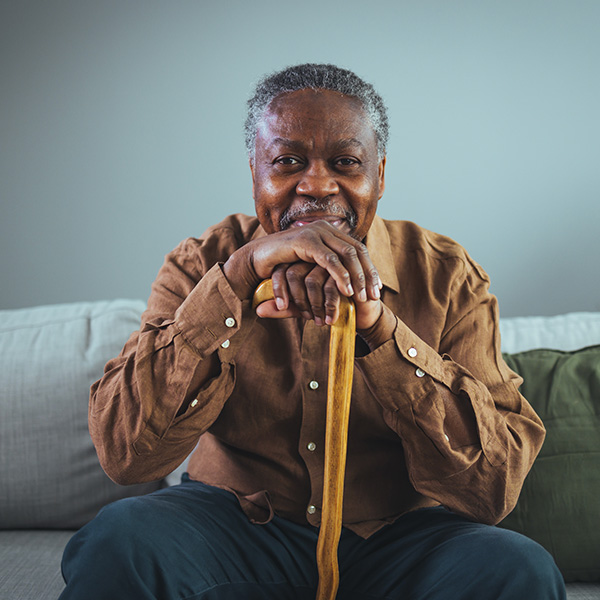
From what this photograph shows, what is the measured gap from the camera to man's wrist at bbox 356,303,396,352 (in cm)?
108

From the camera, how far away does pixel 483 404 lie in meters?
1.16

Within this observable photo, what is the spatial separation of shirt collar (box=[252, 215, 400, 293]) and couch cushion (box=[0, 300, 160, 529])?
0.66 metres

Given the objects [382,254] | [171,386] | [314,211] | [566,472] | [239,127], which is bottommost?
[566,472]

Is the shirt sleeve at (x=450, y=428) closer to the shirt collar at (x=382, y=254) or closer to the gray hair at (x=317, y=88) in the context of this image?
the shirt collar at (x=382, y=254)

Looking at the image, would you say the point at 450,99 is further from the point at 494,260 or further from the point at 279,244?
the point at 279,244

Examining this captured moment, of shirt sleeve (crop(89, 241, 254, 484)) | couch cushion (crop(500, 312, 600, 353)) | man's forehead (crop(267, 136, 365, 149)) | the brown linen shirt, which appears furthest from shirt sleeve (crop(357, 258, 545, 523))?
couch cushion (crop(500, 312, 600, 353))

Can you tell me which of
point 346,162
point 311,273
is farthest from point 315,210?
point 311,273

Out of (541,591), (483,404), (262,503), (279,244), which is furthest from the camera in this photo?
(262,503)

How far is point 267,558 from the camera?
1196 millimetres

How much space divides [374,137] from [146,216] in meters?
1.17

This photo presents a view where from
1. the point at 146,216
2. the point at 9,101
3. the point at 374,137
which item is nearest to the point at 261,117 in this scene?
the point at 374,137

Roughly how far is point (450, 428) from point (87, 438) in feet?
3.08

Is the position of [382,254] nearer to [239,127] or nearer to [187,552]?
[187,552]

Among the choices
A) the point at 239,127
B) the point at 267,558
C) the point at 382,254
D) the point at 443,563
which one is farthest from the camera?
the point at 239,127
